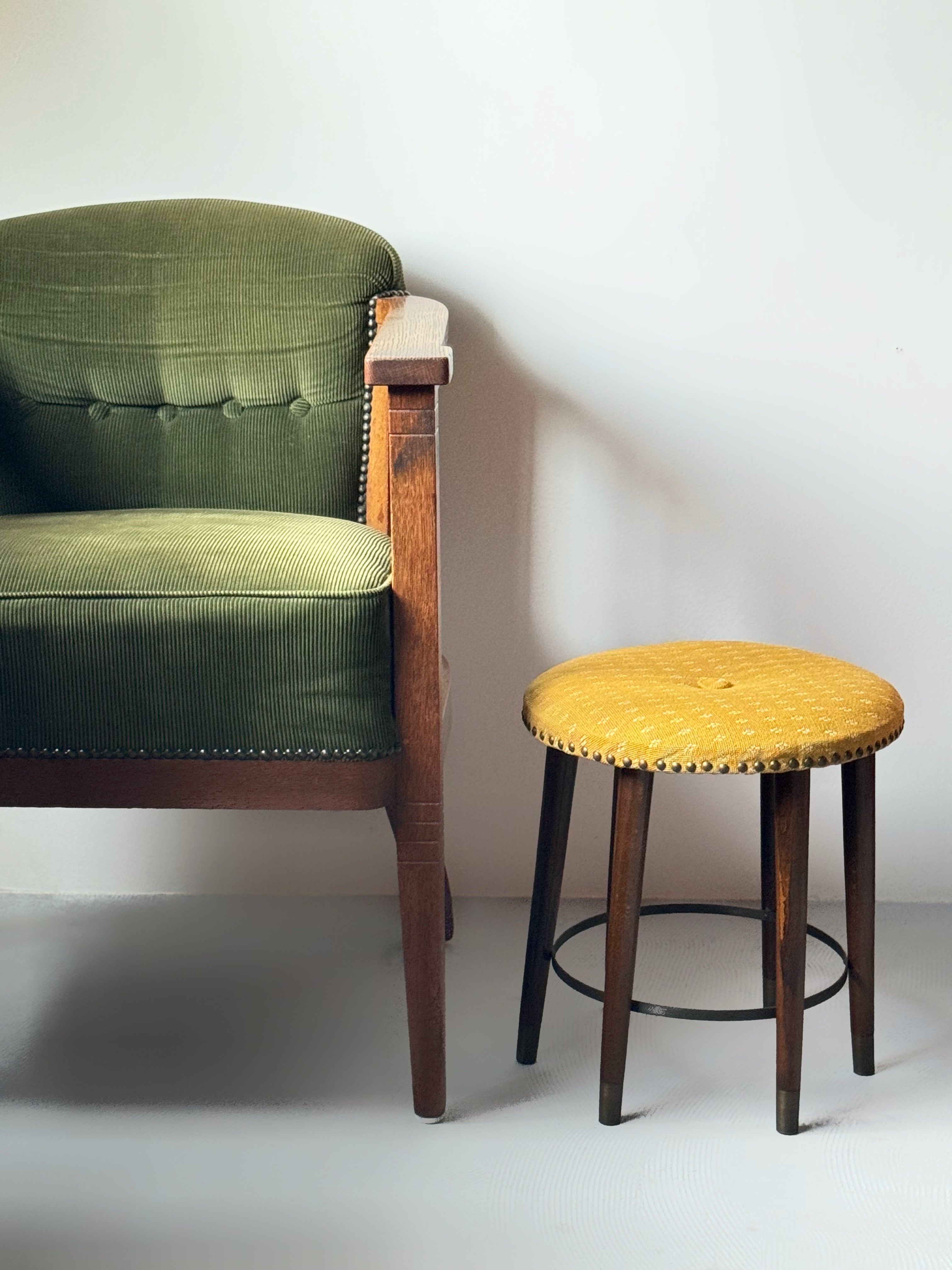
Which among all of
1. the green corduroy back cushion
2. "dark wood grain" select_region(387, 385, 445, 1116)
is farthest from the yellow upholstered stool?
the green corduroy back cushion

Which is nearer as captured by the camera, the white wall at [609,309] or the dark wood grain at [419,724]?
the dark wood grain at [419,724]

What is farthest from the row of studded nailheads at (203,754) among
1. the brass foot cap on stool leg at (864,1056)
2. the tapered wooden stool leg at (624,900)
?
the brass foot cap on stool leg at (864,1056)

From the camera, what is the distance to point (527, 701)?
1231 mm

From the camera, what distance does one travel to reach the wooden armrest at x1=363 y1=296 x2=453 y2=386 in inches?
42.0

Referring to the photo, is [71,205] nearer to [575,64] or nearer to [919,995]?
[575,64]

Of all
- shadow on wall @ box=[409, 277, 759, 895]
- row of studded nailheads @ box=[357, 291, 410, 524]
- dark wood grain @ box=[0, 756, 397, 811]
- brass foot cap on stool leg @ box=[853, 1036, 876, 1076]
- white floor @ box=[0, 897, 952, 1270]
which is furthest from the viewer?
shadow on wall @ box=[409, 277, 759, 895]

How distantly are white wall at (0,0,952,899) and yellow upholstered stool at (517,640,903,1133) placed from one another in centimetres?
39

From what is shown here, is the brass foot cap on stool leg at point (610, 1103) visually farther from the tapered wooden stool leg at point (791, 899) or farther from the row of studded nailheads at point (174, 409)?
the row of studded nailheads at point (174, 409)

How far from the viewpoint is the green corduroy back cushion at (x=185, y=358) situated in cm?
152

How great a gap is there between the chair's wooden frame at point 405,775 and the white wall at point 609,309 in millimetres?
499

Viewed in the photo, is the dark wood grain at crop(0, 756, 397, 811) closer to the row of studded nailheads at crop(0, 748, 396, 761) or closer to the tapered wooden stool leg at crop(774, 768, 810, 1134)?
the row of studded nailheads at crop(0, 748, 396, 761)

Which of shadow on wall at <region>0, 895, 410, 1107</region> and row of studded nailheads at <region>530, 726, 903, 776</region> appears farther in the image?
shadow on wall at <region>0, 895, 410, 1107</region>

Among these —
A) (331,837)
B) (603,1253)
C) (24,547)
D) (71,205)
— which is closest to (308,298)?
(71,205)

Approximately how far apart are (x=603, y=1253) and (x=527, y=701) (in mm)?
491
